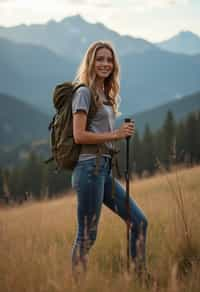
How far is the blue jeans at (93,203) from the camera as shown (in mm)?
3494

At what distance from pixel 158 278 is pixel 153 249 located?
1.08 meters

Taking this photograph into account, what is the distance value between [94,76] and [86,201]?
98 centimetres

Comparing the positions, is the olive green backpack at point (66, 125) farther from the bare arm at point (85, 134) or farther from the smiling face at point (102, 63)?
the smiling face at point (102, 63)

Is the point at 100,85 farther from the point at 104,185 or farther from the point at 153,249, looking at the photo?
the point at 153,249

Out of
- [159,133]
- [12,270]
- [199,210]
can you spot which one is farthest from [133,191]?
[159,133]

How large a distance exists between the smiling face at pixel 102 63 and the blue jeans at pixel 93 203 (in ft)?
2.26

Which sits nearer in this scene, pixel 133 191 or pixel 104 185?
pixel 104 185

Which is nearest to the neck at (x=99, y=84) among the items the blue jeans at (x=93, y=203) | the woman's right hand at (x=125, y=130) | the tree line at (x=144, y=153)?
the woman's right hand at (x=125, y=130)

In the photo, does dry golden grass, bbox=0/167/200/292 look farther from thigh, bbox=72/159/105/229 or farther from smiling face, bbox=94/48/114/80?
smiling face, bbox=94/48/114/80

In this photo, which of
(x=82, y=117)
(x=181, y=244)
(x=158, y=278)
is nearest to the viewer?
(x=82, y=117)

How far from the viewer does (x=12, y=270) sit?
3465 millimetres

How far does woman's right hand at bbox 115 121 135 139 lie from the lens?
→ 3450 millimetres

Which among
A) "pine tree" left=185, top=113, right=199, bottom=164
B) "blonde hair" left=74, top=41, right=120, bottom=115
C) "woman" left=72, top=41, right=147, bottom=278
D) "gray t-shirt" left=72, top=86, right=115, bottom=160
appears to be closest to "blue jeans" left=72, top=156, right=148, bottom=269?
"woman" left=72, top=41, right=147, bottom=278

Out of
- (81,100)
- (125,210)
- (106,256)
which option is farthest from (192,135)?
(81,100)
